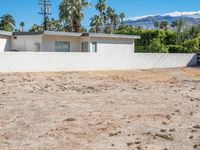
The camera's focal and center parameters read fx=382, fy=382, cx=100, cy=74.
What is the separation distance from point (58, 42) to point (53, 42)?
611 millimetres

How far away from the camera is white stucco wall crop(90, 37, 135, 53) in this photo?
35656 mm

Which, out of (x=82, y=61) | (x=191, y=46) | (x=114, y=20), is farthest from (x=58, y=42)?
(x=114, y=20)

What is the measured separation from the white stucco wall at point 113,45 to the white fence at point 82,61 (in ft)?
13.3

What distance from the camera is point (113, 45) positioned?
36.8 metres

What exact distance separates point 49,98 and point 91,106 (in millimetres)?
2419

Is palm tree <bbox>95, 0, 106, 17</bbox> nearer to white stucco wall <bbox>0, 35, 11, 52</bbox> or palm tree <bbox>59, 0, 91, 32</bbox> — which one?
palm tree <bbox>59, 0, 91, 32</bbox>

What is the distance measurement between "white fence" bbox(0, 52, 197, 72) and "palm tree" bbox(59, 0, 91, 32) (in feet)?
63.6

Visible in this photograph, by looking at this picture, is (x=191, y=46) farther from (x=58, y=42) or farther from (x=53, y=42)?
(x=53, y=42)

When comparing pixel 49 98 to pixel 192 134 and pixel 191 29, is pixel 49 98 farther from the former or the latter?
pixel 191 29

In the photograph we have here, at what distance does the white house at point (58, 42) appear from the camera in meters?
33.0

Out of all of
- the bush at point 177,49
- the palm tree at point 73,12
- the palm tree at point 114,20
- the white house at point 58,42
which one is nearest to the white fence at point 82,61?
the white house at point 58,42

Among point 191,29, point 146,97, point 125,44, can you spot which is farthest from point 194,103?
point 191,29

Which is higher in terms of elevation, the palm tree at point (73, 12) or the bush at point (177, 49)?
the palm tree at point (73, 12)

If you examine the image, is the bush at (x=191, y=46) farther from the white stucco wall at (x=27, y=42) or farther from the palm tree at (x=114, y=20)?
the palm tree at (x=114, y=20)
